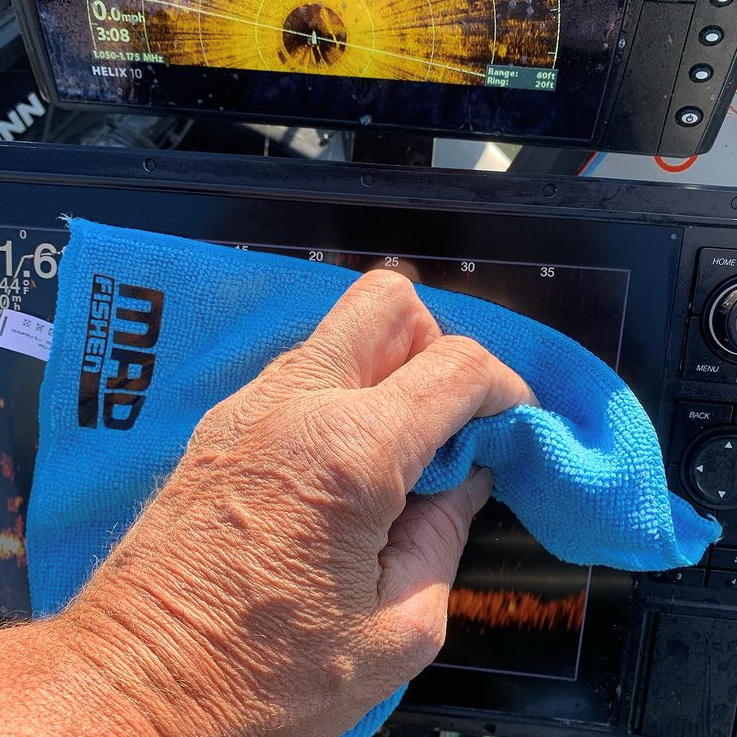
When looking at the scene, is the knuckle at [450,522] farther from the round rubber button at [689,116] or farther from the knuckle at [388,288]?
the round rubber button at [689,116]

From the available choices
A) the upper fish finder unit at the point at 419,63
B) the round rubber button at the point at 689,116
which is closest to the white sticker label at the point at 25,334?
the upper fish finder unit at the point at 419,63

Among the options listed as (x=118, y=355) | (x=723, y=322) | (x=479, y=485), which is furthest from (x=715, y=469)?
(x=118, y=355)

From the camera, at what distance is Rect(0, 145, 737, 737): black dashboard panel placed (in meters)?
0.71

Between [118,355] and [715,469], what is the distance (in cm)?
66

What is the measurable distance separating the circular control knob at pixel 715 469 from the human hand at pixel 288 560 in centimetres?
33

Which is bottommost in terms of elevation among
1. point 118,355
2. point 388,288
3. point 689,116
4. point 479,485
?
point 479,485

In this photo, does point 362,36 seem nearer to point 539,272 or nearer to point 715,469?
point 539,272

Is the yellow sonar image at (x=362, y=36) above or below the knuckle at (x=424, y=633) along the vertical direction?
above

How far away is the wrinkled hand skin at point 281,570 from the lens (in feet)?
1.46

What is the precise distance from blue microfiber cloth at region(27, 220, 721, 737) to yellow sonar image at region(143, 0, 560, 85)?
0.20m

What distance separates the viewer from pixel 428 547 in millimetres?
586

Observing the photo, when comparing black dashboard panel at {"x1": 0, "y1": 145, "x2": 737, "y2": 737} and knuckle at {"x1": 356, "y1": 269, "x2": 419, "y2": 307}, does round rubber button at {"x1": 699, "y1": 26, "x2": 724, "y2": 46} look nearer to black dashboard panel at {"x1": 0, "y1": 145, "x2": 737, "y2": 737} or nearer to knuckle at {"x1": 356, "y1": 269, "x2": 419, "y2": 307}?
black dashboard panel at {"x1": 0, "y1": 145, "x2": 737, "y2": 737}

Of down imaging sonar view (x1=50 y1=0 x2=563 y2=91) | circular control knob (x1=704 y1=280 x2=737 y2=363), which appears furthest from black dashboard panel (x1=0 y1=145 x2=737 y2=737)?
down imaging sonar view (x1=50 y1=0 x2=563 y2=91)

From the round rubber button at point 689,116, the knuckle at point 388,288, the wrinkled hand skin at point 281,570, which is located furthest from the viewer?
the round rubber button at point 689,116
